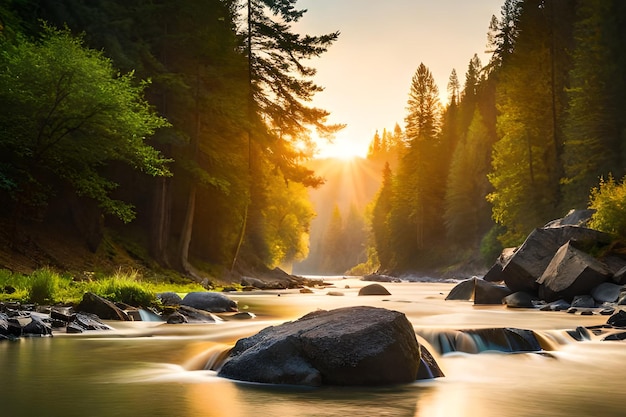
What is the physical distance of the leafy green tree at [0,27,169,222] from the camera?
18688 millimetres

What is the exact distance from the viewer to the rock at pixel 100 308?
13.2m

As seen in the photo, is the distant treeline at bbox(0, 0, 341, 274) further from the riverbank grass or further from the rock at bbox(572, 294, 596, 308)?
the rock at bbox(572, 294, 596, 308)

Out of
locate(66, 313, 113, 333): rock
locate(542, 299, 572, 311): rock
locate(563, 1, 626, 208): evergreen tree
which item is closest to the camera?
locate(66, 313, 113, 333): rock

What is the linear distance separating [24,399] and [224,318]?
865cm

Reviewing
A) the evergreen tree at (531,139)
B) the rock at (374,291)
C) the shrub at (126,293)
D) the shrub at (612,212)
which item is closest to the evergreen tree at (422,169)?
the evergreen tree at (531,139)

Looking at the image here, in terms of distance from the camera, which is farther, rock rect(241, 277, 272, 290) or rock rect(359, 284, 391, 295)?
rock rect(241, 277, 272, 290)

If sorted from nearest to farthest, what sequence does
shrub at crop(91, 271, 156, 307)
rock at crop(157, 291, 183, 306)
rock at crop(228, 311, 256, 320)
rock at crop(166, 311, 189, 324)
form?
rock at crop(166, 311, 189, 324) < rock at crop(228, 311, 256, 320) < shrub at crop(91, 271, 156, 307) < rock at crop(157, 291, 183, 306)

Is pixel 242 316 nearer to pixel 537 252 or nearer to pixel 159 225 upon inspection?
pixel 537 252

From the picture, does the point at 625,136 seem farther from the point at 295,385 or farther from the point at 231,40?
the point at 295,385

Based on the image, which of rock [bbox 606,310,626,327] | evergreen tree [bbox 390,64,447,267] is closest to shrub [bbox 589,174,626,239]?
rock [bbox 606,310,626,327]

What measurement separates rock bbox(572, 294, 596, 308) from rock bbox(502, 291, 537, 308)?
1408 millimetres

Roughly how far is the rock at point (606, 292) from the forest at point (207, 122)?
355cm

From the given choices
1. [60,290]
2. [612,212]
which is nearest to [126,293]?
[60,290]

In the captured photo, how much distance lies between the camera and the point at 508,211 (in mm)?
42969
